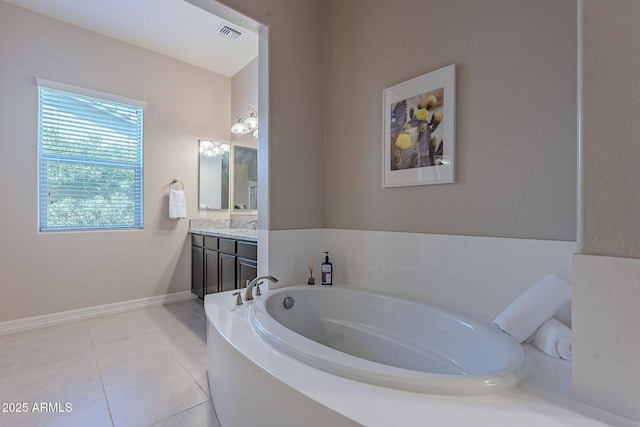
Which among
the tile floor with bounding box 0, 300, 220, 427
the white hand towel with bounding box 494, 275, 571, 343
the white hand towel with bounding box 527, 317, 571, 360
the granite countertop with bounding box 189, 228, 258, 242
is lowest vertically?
the tile floor with bounding box 0, 300, 220, 427

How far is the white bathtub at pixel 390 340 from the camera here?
0.86 meters

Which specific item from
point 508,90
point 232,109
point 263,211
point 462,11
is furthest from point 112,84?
point 508,90

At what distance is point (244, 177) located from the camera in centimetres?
Result: 368

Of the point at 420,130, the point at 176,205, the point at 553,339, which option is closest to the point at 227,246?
the point at 176,205

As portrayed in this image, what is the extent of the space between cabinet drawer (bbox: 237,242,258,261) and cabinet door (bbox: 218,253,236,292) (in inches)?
5.7

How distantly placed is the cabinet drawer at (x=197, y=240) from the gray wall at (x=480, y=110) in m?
1.97

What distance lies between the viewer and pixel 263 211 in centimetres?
199

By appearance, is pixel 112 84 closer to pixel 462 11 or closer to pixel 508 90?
pixel 462 11

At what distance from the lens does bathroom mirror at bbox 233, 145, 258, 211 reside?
359cm

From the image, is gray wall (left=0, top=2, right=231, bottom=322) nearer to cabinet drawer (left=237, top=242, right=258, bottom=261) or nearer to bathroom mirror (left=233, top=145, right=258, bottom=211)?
bathroom mirror (left=233, top=145, right=258, bottom=211)

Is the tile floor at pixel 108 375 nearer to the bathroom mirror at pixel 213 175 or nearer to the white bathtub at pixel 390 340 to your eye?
the white bathtub at pixel 390 340

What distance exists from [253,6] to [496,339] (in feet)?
7.58

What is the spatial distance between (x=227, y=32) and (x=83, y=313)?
319 centimetres

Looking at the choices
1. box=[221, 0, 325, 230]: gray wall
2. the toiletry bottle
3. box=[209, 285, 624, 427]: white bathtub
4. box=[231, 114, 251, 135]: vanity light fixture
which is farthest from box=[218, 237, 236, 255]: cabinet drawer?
box=[231, 114, 251, 135]: vanity light fixture
